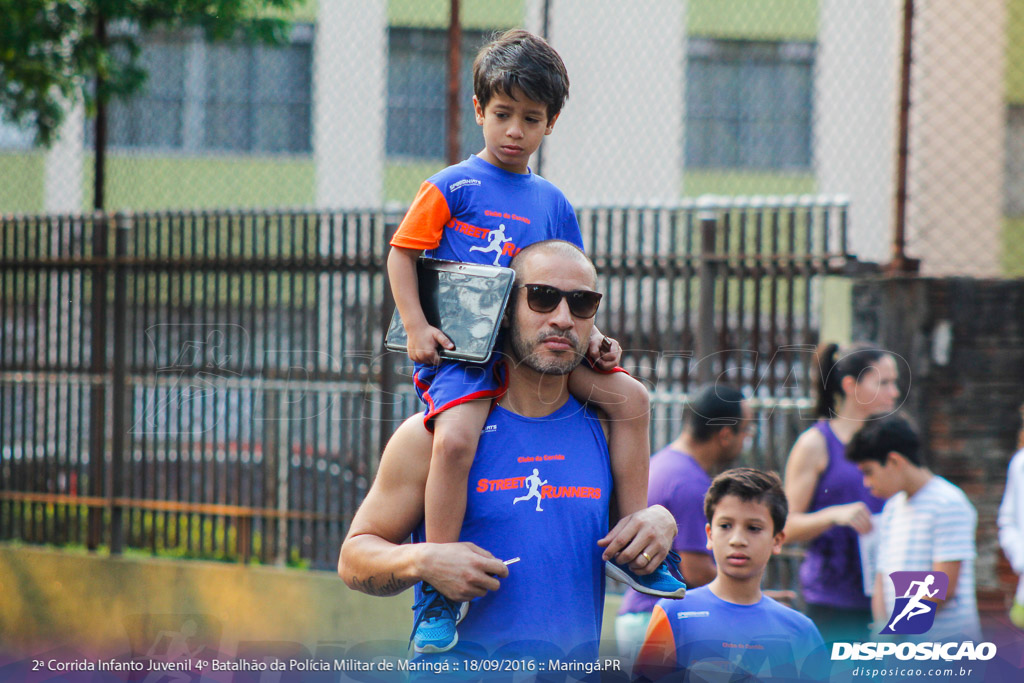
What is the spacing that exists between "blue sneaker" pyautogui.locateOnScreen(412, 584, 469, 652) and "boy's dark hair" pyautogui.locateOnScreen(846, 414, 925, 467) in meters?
2.45

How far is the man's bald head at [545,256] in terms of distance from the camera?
273 cm

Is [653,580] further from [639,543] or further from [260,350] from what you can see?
[260,350]

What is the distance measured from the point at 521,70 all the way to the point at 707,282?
11.0 feet

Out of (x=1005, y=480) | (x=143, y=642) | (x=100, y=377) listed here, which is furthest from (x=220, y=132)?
(x=1005, y=480)

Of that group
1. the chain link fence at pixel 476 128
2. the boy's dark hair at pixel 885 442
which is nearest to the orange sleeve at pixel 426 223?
the boy's dark hair at pixel 885 442

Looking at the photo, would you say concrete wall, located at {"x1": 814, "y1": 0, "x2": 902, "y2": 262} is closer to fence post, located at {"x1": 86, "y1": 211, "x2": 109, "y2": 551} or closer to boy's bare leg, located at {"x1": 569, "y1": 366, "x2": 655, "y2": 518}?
fence post, located at {"x1": 86, "y1": 211, "x2": 109, "y2": 551}

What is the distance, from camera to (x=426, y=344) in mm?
2852

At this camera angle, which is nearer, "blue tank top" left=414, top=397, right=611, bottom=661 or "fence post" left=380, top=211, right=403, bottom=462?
"blue tank top" left=414, top=397, right=611, bottom=661

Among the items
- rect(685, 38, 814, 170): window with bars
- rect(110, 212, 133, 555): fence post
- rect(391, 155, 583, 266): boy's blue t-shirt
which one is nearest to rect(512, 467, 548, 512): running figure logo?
rect(391, 155, 583, 266): boy's blue t-shirt

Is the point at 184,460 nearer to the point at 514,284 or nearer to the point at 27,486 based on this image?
the point at 27,486

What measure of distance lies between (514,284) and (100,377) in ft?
17.6

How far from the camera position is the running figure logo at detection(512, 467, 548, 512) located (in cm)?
273

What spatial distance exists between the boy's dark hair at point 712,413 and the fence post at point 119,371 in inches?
165

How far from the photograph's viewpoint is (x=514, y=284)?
108 inches
